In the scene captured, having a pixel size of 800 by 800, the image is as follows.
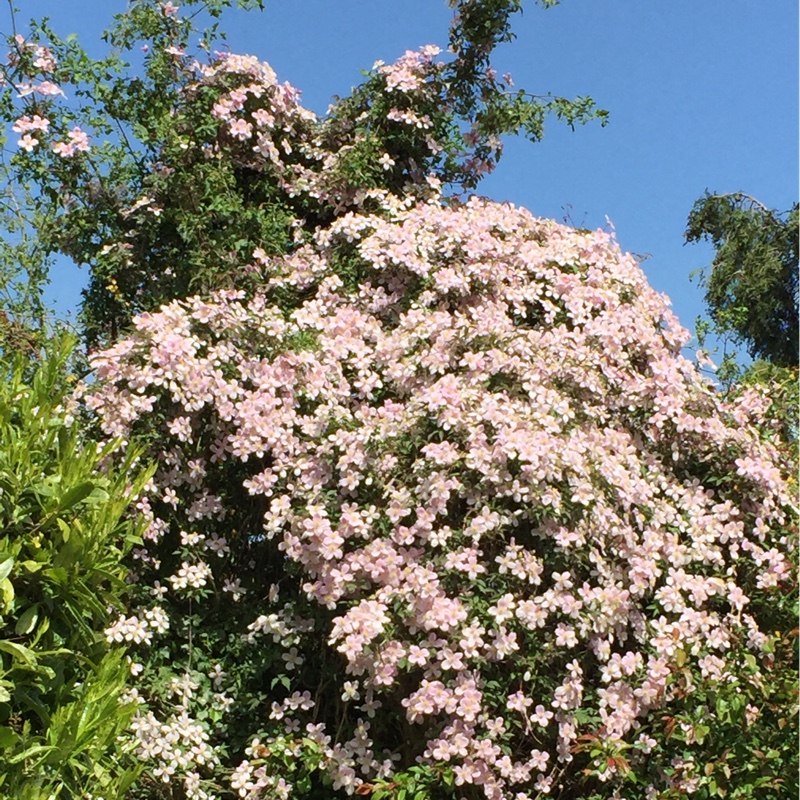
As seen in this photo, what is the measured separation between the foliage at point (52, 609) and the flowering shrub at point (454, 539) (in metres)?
0.51

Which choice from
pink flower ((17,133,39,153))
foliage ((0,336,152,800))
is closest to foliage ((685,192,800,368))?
pink flower ((17,133,39,153))

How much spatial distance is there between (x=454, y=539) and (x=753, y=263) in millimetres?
11338

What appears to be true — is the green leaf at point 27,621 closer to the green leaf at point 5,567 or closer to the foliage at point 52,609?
the foliage at point 52,609

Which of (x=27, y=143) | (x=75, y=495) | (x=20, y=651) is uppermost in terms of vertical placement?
(x=27, y=143)

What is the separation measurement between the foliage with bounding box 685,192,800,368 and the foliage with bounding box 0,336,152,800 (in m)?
11.7

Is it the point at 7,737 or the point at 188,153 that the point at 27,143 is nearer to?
the point at 188,153

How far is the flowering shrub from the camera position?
348 cm

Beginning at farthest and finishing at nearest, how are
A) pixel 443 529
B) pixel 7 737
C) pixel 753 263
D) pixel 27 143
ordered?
pixel 753 263, pixel 27 143, pixel 443 529, pixel 7 737

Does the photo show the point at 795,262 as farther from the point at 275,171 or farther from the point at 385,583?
the point at 385,583

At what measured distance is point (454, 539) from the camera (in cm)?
356

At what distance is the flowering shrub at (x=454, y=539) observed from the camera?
3477mm

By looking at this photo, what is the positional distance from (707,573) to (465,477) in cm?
107

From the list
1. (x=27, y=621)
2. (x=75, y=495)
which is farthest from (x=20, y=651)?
(x=75, y=495)

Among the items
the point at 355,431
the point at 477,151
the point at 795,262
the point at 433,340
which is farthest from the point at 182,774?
the point at 795,262
